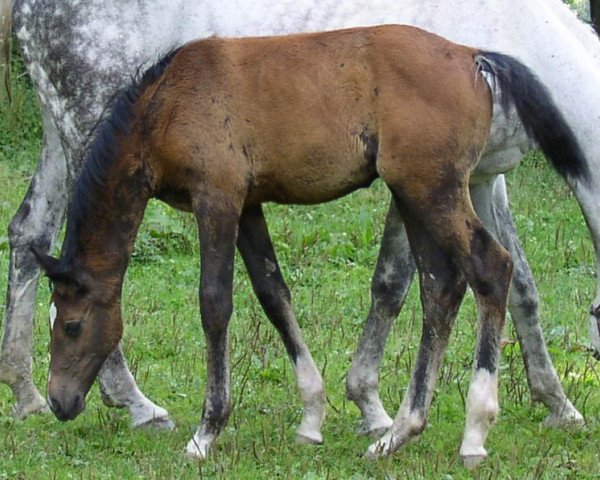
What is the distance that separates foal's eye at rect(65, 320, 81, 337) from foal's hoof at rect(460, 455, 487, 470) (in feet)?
5.41

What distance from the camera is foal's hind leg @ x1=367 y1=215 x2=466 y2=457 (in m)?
5.39

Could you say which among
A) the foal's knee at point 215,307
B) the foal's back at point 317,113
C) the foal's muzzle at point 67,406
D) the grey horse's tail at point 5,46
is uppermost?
the foal's back at point 317,113

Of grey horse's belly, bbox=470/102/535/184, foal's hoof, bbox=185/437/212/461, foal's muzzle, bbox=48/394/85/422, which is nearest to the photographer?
foal's hoof, bbox=185/437/212/461

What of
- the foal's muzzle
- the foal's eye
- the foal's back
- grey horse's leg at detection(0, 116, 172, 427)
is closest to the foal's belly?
the foal's back

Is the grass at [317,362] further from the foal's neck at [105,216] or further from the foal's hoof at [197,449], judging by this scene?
the foal's neck at [105,216]

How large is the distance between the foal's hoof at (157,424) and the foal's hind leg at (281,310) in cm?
72

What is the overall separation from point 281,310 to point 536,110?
1.36 m

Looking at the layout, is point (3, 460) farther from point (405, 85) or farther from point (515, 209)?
point (515, 209)

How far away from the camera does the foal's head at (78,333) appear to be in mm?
5465

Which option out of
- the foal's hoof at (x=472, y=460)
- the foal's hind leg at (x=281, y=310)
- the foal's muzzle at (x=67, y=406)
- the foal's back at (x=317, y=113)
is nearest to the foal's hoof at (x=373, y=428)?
the foal's hind leg at (x=281, y=310)

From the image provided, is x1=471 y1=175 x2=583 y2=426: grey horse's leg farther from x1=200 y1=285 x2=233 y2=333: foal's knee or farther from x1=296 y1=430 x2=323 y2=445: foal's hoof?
x1=200 y1=285 x2=233 y2=333: foal's knee

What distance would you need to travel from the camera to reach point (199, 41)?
18.2ft

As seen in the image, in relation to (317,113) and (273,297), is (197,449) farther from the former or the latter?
(317,113)

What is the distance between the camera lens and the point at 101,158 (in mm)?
5426
